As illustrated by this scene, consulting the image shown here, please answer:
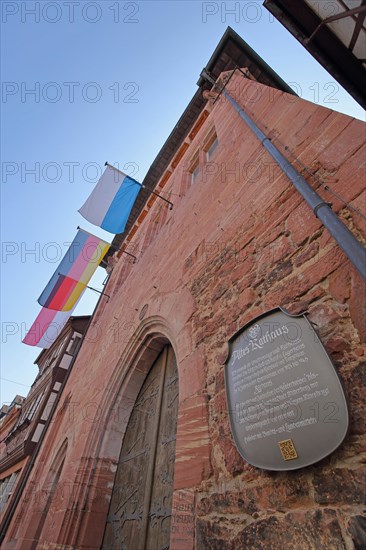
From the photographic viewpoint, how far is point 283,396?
1.42 metres

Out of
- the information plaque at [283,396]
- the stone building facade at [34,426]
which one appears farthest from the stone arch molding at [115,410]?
the stone building facade at [34,426]

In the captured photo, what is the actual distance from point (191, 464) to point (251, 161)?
267 centimetres

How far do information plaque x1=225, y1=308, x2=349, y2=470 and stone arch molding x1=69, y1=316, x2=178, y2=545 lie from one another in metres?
1.82

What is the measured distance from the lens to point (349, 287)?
1480 mm

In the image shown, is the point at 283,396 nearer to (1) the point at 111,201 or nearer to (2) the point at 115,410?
(2) the point at 115,410

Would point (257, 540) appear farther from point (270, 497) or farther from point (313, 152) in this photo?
point (313, 152)

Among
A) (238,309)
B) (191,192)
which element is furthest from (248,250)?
(191,192)

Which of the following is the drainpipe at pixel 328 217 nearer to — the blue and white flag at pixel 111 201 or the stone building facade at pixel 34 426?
the blue and white flag at pixel 111 201

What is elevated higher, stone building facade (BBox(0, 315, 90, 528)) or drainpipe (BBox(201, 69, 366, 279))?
stone building facade (BBox(0, 315, 90, 528))

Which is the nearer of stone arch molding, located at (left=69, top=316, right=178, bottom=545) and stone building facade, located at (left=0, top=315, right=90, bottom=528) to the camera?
stone arch molding, located at (left=69, top=316, right=178, bottom=545)

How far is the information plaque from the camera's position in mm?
1228

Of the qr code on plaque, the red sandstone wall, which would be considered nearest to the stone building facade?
the red sandstone wall

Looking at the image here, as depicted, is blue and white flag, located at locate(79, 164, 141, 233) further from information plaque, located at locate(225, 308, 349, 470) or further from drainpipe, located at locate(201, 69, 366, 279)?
information plaque, located at locate(225, 308, 349, 470)

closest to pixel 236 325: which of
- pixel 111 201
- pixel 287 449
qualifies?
pixel 287 449
